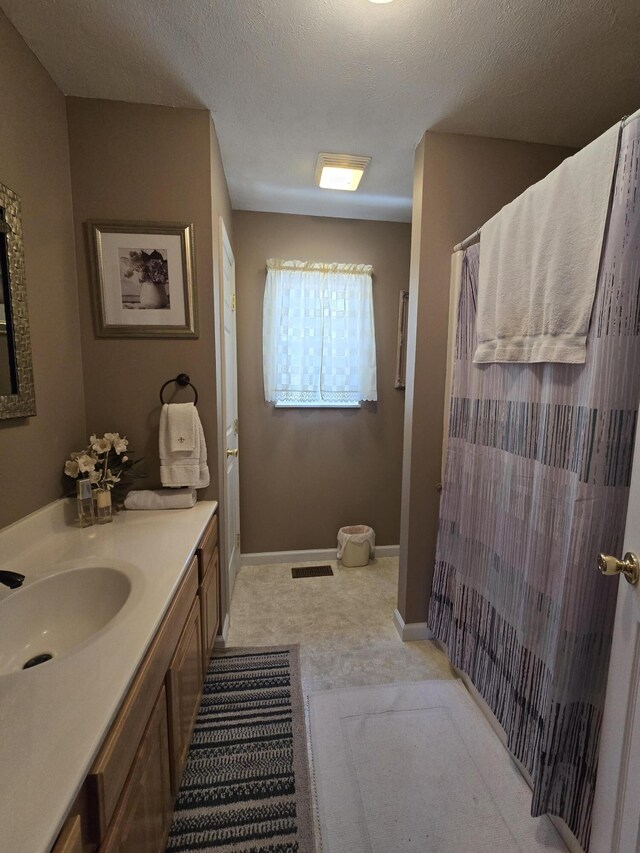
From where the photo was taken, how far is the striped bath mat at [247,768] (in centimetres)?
108

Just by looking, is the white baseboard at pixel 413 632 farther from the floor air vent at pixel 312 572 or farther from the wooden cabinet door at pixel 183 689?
the wooden cabinet door at pixel 183 689

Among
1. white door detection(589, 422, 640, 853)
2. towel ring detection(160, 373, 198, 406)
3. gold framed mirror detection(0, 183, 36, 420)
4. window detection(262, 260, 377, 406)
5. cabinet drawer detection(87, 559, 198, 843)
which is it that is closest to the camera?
cabinet drawer detection(87, 559, 198, 843)

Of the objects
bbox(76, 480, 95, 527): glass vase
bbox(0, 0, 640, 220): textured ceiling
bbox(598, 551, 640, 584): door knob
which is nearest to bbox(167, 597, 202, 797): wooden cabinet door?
bbox(76, 480, 95, 527): glass vase

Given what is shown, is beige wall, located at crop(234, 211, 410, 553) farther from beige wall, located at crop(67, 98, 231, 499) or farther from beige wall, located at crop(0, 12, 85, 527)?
beige wall, located at crop(0, 12, 85, 527)

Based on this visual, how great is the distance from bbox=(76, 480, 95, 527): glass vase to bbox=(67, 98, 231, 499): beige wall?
28 cm

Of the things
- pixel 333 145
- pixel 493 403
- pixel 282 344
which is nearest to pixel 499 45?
pixel 333 145

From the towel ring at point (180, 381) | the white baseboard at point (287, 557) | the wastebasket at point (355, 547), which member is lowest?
the white baseboard at point (287, 557)

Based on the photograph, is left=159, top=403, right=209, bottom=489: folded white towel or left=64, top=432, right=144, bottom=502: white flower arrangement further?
left=159, top=403, right=209, bottom=489: folded white towel

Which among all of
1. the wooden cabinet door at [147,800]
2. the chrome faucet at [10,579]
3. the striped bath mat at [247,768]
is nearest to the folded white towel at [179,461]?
the chrome faucet at [10,579]

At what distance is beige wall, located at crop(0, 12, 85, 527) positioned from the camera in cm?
118

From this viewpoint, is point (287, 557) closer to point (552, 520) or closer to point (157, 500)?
point (157, 500)

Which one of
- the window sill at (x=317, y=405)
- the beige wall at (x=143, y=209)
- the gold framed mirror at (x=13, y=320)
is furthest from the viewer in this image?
the window sill at (x=317, y=405)

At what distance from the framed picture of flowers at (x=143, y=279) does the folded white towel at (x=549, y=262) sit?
50.4 inches

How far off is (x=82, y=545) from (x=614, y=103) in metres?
2.77
